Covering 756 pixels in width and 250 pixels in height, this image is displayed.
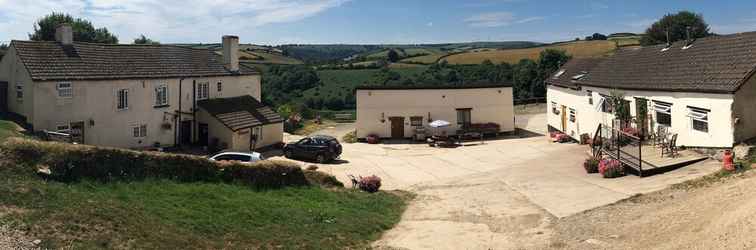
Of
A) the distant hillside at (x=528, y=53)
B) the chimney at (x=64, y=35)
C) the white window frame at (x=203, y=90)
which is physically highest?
the distant hillside at (x=528, y=53)

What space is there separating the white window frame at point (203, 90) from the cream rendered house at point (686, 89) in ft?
77.3

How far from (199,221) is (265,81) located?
79.9 m

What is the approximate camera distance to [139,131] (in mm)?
31109

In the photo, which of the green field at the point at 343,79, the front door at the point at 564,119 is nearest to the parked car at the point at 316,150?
the front door at the point at 564,119

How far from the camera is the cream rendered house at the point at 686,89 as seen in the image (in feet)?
69.4

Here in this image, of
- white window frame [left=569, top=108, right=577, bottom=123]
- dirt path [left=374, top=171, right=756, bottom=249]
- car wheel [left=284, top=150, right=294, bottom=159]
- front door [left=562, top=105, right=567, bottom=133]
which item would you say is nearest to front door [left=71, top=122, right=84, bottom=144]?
car wheel [left=284, top=150, right=294, bottom=159]

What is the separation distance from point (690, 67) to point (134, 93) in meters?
28.3

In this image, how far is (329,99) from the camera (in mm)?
79375

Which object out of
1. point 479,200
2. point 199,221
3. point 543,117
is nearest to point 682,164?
point 479,200

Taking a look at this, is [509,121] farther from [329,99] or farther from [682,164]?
[329,99]

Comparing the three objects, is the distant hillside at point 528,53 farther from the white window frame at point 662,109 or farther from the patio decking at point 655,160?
the patio decking at point 655,160

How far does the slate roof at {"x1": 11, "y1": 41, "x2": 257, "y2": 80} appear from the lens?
27172 mm

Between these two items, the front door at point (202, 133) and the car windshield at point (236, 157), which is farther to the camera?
the front door at point (202, 133)

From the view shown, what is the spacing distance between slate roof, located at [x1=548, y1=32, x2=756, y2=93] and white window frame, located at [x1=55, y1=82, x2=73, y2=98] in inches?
1094
